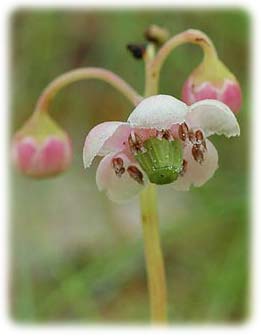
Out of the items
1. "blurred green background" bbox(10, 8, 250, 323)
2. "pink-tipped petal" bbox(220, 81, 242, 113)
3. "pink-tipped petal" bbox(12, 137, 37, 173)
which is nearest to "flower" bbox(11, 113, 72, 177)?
"pink-tipped petal" bbox(12, 137, 37, 173)

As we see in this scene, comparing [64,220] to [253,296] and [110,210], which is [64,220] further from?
[253,296]

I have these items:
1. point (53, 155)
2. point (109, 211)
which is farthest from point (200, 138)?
point (109, 211)

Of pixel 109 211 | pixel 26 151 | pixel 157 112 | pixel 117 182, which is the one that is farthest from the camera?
pixel 109 211

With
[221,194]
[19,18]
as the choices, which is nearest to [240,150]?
[221,194]

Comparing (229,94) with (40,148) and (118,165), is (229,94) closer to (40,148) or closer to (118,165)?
(118,165)

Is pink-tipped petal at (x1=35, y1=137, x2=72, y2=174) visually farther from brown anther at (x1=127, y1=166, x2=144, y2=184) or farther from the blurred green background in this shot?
the blurred green background
